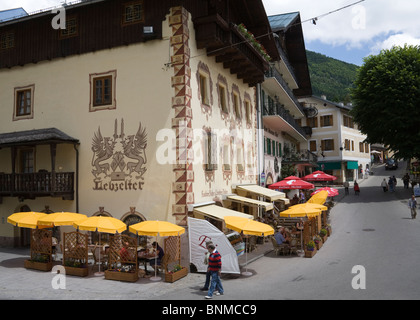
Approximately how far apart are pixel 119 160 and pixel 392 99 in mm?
27374

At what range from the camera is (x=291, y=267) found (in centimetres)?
1435

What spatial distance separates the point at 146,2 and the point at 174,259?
11417 millimetres

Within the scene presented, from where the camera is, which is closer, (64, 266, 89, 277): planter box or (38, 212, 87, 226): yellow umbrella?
(64, 266, 89, 277): planter box

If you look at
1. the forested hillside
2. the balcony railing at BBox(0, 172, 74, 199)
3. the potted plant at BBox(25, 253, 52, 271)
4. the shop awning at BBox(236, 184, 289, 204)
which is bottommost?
the potted plant at BBox(25, 253, 52, 271)

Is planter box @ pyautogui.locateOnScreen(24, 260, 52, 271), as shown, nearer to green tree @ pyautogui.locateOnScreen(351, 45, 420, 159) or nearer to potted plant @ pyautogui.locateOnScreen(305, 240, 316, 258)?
potted plant @ pyautogui.locateOnScreen(305, 240, 316, 258)

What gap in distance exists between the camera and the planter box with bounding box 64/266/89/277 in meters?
13.6

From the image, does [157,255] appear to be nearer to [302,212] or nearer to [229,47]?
[302,212]

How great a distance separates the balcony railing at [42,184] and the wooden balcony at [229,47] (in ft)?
29.8

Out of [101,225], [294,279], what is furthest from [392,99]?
[101,225]

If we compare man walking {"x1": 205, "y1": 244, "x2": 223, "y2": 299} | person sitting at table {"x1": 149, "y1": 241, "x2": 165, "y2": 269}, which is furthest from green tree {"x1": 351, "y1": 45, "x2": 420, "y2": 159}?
man walking {"x1": 205, "y1": 244, "x2": 223, "y2": 299}

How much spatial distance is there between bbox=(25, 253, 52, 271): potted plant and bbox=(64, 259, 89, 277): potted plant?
34.9 inches

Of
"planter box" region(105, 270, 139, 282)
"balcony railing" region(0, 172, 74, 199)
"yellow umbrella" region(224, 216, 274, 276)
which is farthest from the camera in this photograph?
"balcony railing" region(0, 172, 74, 199)

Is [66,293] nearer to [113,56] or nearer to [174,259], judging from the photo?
[174,259]
